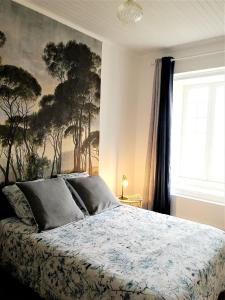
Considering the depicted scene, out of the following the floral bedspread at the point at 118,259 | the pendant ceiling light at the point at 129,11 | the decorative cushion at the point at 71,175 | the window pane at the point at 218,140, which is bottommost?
the floral bedspread at the point at 118,259

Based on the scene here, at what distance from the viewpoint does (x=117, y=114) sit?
360 cm

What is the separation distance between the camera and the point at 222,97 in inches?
139

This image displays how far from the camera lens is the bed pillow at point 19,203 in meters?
2.15

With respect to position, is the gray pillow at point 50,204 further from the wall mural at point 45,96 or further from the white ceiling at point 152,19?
the white ceiling at point 152,19

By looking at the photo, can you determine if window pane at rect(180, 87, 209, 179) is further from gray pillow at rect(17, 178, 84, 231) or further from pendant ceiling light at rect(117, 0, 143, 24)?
pendant ceiling light at rect(117, 0, 143, 24)

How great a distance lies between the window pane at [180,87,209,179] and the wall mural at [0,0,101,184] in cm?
139

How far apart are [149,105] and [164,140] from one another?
0.62 metres

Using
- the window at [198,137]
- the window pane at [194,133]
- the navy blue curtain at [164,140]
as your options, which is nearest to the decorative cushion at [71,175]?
the navy blue curtain at [164,140]

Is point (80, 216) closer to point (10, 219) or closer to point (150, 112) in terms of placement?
point (10, 219)

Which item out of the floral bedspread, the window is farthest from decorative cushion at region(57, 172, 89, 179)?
the window

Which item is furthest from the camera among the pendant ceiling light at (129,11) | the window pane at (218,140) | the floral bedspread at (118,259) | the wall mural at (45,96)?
the window pane at (218,140)

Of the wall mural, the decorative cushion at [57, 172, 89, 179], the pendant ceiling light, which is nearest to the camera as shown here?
the pendant ceiling light

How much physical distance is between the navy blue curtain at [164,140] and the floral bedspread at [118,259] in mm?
1136

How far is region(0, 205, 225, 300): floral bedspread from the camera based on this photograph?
1.46 m
